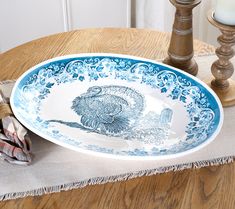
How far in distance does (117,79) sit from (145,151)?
0.80ft

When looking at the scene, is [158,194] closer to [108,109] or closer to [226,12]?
[108,109]

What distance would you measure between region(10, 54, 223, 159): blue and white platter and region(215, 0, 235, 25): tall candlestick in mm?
129

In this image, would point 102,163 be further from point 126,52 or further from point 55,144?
point 126,52

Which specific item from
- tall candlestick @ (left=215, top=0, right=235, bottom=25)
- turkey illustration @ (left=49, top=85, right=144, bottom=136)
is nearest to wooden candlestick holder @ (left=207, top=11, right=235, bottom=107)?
tall candlestick @ (left=215, top=0, right=235, bottom=25)

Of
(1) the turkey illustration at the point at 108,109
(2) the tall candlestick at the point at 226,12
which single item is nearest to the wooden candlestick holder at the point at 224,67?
(2) the tall candlestick at the point at 226,12

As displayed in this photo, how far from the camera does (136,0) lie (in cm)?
183

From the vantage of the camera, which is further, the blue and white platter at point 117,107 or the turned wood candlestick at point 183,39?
the turned wood candlestick at point 183,39

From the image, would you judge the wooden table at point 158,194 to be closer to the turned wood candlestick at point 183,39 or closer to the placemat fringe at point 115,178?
the placemat fringe at point 115,178

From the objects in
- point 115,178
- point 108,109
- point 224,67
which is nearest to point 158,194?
point 115,178

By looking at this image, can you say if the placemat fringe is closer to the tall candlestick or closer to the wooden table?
the wooden table

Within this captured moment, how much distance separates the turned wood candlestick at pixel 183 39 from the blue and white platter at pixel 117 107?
0.05 meters

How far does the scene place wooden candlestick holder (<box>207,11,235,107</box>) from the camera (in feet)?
2.95

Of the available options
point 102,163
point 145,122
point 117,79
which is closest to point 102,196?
point 102,163

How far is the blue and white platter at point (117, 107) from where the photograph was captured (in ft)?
2.67
